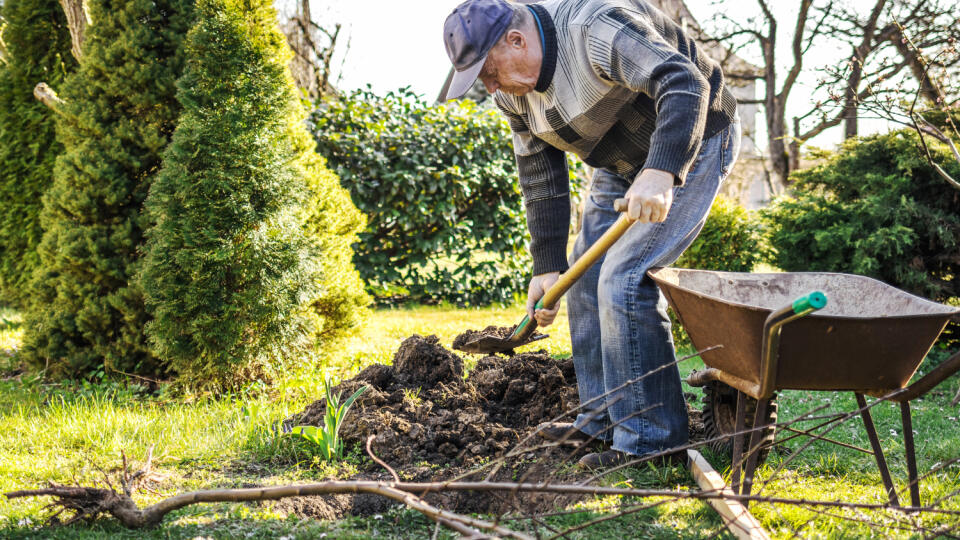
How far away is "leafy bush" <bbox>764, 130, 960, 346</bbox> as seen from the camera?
15.4ft

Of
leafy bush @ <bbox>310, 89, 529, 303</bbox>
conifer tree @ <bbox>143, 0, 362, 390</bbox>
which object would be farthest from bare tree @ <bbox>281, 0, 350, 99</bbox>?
conifer tree @ <bbox>143, 0, 362, 390</bbox>

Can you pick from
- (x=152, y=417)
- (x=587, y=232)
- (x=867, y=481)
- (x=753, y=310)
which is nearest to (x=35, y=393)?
(x=152, y=417)

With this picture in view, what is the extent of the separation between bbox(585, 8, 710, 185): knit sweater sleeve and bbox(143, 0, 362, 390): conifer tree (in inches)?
92.5

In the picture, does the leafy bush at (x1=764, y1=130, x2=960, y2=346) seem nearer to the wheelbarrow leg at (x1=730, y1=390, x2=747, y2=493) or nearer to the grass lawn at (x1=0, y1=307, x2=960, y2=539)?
the grass lawn at (x1=0, y1=307, x2=960, y2=539)

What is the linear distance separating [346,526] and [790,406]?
290 cm

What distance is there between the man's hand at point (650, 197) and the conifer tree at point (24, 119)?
244 inches

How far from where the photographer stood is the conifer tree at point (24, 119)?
252 inches

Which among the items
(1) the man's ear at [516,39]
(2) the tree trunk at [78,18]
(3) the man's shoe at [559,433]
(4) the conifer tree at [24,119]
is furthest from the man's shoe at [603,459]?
(4) the conifer tree at [24,119]

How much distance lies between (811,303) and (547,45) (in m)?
1.30

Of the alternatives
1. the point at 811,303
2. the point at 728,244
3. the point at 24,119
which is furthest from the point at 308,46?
the point at 811,303

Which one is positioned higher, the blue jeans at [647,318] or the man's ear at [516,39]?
the man's ear at [516,39]

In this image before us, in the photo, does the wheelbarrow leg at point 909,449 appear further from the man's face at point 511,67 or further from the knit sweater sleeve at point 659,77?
the man's face at point 511,67

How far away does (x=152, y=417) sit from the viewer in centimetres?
347

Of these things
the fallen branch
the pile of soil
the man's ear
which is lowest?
the pile of soil
